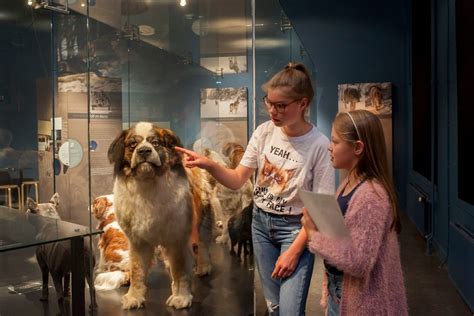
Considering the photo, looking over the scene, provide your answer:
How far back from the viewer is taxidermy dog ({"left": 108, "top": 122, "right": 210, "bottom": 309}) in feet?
7.64

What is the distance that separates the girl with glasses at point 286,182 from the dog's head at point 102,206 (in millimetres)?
445

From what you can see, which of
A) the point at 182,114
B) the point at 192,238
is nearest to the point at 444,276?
the point at 192,238

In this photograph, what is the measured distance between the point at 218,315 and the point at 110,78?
1.37 m

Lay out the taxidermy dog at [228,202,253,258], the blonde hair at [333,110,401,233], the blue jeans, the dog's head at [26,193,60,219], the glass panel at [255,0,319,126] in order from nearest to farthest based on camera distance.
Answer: the blonde hair at [333,110,401,233] → the blue jeans → the dog's head at [26,193,60,219] → the taxidermy dog at [228,202,253,258] → the glass panel at [255,0,319,126]

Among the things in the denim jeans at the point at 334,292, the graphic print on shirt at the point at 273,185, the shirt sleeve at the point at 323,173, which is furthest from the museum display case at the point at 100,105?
the denim jeans at the point at 334,292

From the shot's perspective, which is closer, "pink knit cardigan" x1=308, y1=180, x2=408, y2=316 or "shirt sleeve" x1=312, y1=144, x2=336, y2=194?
"pink knit cardigan" x1=308, y1=180, x2=408, y2=316

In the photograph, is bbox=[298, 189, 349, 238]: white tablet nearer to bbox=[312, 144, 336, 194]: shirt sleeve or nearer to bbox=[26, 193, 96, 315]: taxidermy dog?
bbox=[312, 144, 336, 194]: shirt sleeve

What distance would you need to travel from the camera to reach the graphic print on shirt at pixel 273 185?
2160mm

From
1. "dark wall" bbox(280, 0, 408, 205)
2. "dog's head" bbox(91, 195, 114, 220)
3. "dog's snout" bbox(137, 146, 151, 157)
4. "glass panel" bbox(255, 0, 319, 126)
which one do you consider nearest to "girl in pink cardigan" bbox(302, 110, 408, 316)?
"dog's snout" bbox(137, 146, 151, 157)

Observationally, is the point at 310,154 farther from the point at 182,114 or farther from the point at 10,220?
the point at 10,220

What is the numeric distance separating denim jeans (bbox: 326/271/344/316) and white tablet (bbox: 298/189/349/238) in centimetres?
22

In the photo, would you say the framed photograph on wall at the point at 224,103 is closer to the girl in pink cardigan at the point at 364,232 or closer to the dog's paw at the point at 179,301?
the dog's paw at the point at 179,301

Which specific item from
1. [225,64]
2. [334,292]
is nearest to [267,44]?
[225,64]

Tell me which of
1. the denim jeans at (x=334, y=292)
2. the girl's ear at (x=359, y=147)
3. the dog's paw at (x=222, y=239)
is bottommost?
the dog's paw at (x=222, y=239)
